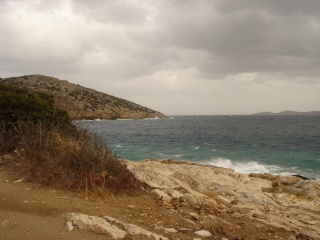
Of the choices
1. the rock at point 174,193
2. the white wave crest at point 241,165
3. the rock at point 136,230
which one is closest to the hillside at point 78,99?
the white wave crest at point 241,165

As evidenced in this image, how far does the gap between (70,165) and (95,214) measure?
7.72ft

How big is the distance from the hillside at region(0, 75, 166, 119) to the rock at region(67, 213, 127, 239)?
73.4m

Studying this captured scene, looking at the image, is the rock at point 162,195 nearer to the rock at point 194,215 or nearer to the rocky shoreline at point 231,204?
the rocky shoreline at point 231,204

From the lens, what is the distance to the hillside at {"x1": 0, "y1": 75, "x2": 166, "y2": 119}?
82938 millimetres

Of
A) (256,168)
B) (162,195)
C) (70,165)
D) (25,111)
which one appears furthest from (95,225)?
(256,168)

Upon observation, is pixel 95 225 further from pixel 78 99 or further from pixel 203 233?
pixel 78 99

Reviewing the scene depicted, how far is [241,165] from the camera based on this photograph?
83.6 ft

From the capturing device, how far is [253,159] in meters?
28.3

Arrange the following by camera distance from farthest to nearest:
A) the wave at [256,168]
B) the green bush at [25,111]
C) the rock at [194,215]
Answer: the wave at [256,168], the green bush at [25,111], the rock at [194,215]

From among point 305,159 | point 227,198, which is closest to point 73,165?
point 227,198

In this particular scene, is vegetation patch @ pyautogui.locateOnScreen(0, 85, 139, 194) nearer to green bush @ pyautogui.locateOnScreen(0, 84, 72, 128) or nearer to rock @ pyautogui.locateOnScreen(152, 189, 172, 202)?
rock @ pyautogui.locateOnScreen(152, 189, 172, 202)

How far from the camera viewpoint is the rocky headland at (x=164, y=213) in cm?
541

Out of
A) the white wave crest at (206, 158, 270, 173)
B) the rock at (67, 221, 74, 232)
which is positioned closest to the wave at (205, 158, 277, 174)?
the white wave crest at (206, 158, 270, 173)

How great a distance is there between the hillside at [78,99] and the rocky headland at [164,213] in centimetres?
7083
